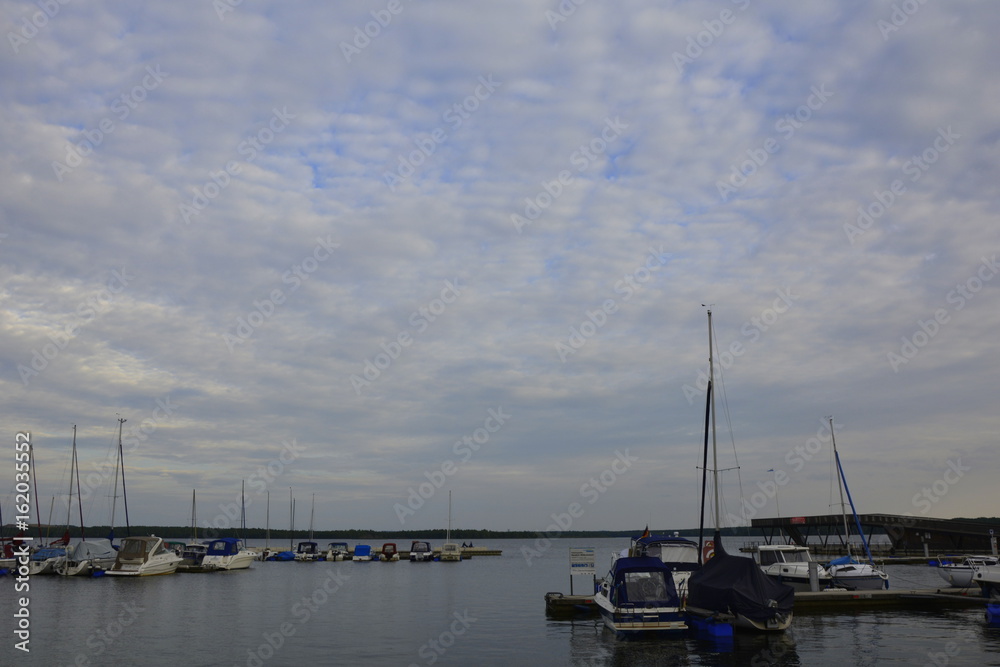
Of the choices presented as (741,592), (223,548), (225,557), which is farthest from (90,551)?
(741,592)

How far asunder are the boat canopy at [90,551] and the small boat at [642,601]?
188 feet

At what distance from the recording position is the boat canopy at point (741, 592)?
1176 inches

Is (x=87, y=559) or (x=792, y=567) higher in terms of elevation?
(x=792, y=567)

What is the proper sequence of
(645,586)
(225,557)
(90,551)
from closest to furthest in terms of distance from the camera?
(645,586)
(90,551)
(225,557)

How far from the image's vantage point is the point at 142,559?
6581cm

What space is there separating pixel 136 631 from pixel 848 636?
31.7 meters

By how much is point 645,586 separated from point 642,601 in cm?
95

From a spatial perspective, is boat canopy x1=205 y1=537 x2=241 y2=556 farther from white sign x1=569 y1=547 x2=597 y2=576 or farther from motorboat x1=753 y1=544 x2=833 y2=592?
motorboat x1=753 y1=544 x2=833 y2=592

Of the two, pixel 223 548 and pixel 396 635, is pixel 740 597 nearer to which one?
pixel 396 635

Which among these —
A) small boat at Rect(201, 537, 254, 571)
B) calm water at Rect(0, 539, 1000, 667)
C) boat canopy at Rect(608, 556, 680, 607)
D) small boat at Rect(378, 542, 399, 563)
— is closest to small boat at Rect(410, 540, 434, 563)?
small boat at Rect(378, 542, 399, 563)

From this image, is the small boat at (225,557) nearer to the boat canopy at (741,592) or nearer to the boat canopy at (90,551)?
the boat canopy at (90,551)

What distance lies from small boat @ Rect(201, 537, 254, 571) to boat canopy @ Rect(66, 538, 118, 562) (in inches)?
377

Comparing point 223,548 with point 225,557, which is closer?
point 225,557

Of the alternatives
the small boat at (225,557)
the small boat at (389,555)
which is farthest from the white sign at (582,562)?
the small boat at (389,555)
